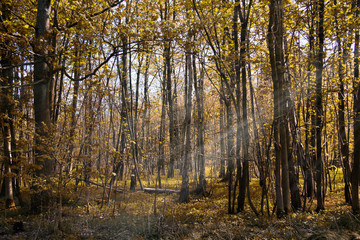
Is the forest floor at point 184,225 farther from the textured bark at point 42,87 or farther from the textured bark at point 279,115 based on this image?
the textured bark at point 42,87

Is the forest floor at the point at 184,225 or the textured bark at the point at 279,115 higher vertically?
the textured bark at the point at 279,115

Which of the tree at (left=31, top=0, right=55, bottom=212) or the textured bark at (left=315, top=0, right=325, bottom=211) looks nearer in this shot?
the textured bark at (left=315, top=0, right=325, bottom=211)

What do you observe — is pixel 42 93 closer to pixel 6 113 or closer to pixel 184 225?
pixel 6 113

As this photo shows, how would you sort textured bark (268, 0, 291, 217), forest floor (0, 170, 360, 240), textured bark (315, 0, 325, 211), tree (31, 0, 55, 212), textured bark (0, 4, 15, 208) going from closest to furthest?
forest floor (0, 170, 360, 240) < textured bark (268, 0, 291, 217) < textured bark (315, 0, 325, 211) < textured bark (0, 4, 15, 208) < tree (31, 0, 55, 212)

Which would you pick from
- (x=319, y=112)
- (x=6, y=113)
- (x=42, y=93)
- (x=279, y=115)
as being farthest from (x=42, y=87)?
(x=319, y=112)

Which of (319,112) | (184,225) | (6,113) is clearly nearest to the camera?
(184,225)

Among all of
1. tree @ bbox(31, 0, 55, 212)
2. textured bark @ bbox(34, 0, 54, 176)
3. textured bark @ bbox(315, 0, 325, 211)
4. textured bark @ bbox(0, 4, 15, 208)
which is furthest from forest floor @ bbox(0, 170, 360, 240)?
textured bark @ bbox(34, 0, 54, 176)

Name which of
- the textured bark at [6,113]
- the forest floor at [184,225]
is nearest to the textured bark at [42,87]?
the textured bark at [6,113]

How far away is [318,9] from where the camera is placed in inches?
282

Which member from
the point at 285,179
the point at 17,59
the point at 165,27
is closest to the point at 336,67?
the point at 285,179

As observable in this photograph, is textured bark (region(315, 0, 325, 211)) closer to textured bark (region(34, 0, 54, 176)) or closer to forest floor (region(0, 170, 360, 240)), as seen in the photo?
forest floor (region(0, 170, 360, 240))

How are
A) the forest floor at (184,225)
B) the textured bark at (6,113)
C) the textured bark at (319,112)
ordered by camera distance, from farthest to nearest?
1. the textured bark at (6,113)
2. the textured bark at (319,112)
3. the forest floor at (184,225)

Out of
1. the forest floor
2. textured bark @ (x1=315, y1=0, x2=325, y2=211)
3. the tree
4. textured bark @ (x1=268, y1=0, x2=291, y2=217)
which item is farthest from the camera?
the tree

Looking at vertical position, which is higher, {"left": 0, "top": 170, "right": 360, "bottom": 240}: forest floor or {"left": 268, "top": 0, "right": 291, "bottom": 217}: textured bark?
{"left": 268, "top": 0, "right": 291, "bottom": 217}: textured bark
